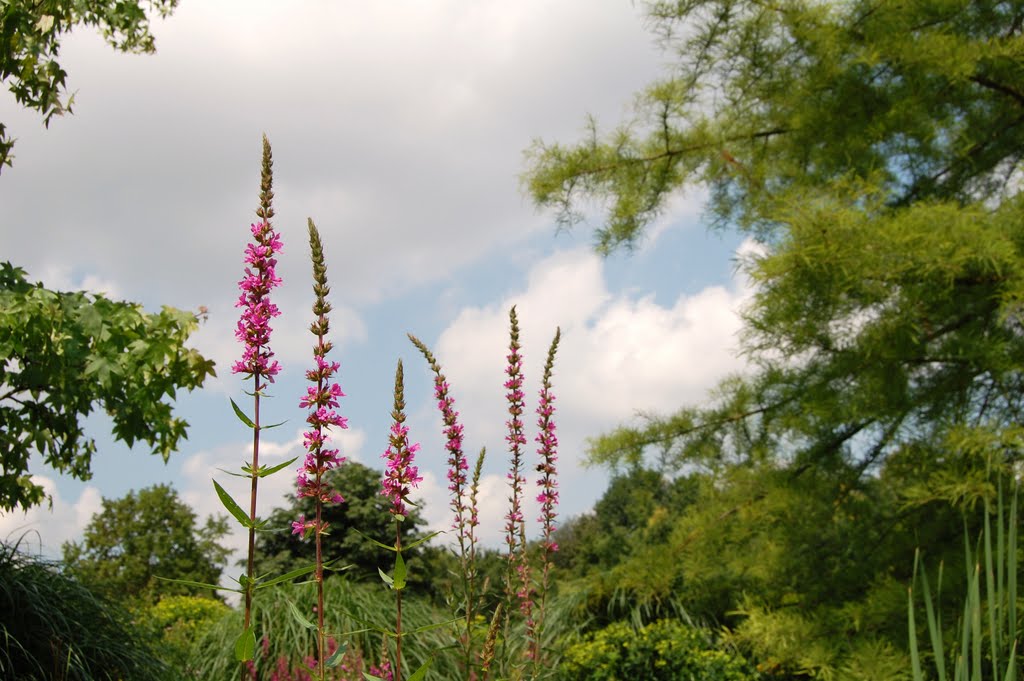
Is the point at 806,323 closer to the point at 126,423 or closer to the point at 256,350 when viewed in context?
the point at 126,423

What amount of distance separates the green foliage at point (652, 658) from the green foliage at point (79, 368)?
3.15 metres

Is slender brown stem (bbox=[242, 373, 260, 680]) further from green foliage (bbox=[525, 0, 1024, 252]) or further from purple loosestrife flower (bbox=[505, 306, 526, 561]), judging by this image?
green foliage (bbox=[525, 0, 1024, 252])

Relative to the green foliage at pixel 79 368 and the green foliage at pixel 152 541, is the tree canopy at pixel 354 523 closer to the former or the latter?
the green foliage at pixel 79 368

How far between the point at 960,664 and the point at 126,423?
14.0 ft

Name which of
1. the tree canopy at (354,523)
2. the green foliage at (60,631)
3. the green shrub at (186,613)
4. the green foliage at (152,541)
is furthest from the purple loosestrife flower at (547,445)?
the green foliage at (152,541)

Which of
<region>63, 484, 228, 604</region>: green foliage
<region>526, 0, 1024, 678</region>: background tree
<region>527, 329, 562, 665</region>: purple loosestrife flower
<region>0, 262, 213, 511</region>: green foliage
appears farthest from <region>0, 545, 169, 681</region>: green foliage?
<region>63, 484, 228, 604</region>: green foliage

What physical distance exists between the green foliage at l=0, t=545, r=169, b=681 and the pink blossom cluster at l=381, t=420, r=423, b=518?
8.79 ft

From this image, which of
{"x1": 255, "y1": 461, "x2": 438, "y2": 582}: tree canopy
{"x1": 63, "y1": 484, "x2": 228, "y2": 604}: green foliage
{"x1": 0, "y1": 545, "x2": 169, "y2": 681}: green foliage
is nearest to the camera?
{"x1": 0, "y1": 545, "x2": 169, "y2": 681}: green foliage

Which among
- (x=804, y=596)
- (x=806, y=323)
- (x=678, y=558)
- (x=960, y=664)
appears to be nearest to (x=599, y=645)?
(x=678, y=558)

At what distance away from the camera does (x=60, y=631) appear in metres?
3.98

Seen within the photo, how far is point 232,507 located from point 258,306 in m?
0.35

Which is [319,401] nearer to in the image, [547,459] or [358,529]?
[547,459]

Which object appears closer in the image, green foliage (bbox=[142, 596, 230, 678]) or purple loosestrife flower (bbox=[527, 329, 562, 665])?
purple loosestrife flower (bbox=[527, 329, 562, 665])

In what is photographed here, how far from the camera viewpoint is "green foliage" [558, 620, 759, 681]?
5.78m
